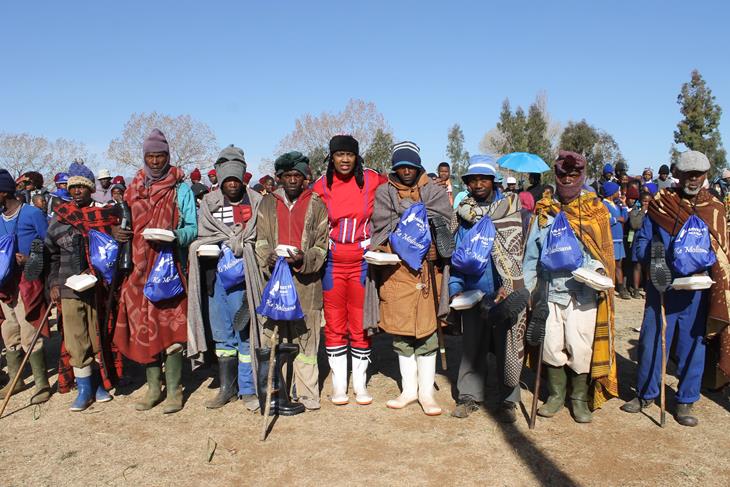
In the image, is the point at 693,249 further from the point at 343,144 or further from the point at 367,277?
the point at 343,144

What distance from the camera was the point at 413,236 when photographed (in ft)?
14.1

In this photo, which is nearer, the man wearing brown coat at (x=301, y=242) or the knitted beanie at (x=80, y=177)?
the man wearing brown coat at (x=301, y=242)

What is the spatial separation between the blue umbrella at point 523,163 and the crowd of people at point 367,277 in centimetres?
346

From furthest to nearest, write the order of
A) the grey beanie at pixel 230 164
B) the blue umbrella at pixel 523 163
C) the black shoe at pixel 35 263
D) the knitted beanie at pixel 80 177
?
the blue umbrella at pixel 523 163 < the black shoe at pixel 35 263 < the knitted beanie at pixel 80 177 < the grey beanie at pixel 230 164

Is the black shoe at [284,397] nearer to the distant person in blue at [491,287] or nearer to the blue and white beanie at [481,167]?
the distant person in blue at [491,287]

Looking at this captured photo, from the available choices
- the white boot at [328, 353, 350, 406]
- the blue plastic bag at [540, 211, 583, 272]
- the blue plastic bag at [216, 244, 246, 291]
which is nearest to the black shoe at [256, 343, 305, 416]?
the white boot at [328, 353, 350, 406]

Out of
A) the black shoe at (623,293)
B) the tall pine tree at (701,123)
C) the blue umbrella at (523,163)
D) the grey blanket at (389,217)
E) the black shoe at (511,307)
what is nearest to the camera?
the black shoe at (511,307)

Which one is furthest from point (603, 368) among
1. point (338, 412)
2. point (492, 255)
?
point (338, 412)

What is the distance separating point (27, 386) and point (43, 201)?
208 inches

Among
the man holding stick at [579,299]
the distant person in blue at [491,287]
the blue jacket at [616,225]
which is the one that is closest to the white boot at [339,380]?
the distant person in blue at [491,287]

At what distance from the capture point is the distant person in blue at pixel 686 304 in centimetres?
422

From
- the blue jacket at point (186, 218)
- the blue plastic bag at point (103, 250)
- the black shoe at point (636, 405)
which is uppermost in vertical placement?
the blue jacket at point (186, 218)

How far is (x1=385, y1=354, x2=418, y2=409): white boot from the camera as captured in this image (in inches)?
185

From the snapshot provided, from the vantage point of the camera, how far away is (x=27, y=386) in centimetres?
558
